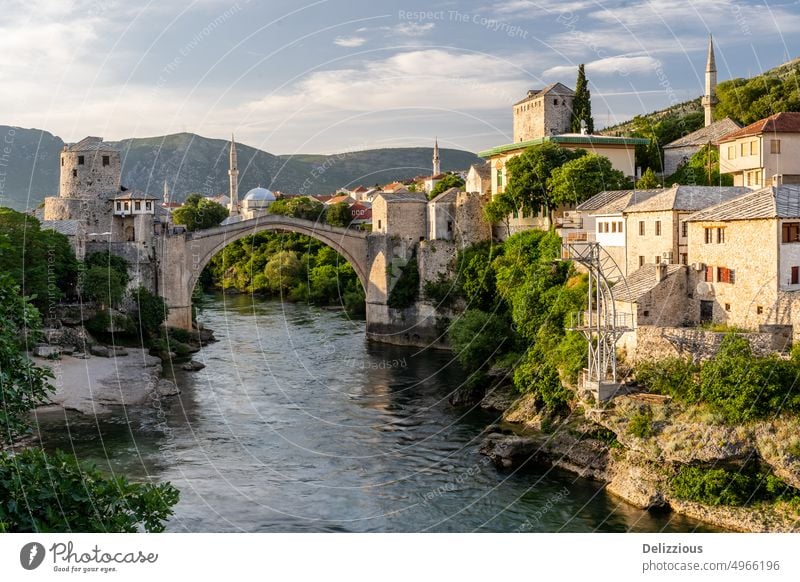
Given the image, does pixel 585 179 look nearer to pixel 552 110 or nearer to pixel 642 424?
pixel 552 110

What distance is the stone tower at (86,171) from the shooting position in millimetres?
35625

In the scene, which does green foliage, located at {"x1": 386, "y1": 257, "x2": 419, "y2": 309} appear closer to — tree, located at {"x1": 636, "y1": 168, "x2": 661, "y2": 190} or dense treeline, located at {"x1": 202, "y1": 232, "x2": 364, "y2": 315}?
dense treeline, located at {"x1": 202, "y1": 232, "x2": 364, "y2": 315}

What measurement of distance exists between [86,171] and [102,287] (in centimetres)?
756

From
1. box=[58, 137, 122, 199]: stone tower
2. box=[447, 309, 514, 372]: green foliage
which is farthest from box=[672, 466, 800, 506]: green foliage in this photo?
box=[58, 137, 122, 199]: stone tower

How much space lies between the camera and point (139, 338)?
30734mm

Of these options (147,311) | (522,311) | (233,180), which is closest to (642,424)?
(522,311)

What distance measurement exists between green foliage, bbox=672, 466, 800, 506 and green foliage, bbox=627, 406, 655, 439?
4.56 feet

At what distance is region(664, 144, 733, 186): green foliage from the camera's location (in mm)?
28703

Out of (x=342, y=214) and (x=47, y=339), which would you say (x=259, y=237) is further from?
(x=47, y=339)

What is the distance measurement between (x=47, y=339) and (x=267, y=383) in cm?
643

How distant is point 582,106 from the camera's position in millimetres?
35719

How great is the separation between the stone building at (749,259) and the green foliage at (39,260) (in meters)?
16.8

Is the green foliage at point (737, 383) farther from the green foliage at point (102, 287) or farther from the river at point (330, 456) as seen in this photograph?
the green foliage at point (102, 287)

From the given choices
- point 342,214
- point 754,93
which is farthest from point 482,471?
point 342,214
